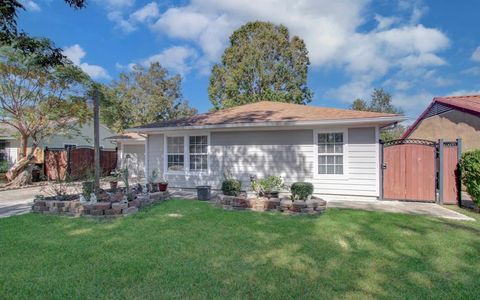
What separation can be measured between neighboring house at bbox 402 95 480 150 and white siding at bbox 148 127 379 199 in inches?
233

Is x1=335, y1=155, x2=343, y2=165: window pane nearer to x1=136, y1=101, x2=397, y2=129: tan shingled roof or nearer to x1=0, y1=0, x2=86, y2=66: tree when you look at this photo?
x1=136, y1=101, x2=397, y2=129: tan shingled roof

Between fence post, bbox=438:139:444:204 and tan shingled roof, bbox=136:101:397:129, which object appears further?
tan shingled roof, bbox=136:101:397:129

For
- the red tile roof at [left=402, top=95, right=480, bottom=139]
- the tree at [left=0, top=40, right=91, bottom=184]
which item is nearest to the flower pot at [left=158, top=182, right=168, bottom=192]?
the tree at [left=0, top=40, right=91, bottom=184]


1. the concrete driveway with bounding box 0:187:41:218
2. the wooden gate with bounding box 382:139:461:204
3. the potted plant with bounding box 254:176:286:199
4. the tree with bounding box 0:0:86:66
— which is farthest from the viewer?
the wooden gate with bounding box 382:139:461:204

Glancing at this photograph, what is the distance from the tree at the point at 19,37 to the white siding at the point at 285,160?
6.49m

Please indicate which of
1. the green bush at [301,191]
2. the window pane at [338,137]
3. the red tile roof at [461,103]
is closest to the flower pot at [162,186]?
the green bush at [301,191]

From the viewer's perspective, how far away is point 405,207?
756cm

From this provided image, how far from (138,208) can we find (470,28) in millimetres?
18041

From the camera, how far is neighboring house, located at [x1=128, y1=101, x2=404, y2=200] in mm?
8586

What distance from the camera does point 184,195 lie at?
9.66 metres

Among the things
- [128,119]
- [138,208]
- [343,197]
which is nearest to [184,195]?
[138,208]

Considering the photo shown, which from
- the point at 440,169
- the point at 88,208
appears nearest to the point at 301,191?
the point at 440,169

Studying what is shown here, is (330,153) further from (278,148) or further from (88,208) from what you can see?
(88,208)

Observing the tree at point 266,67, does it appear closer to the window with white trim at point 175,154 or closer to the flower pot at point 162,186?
the window with white trim at point 175,154
